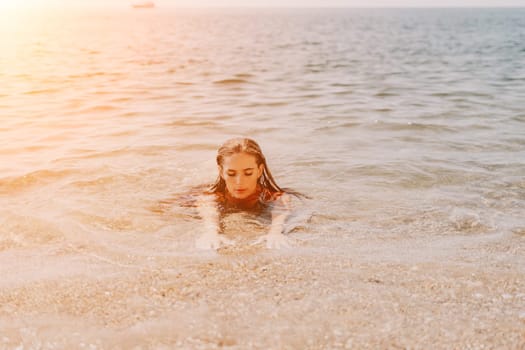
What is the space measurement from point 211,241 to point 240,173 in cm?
75

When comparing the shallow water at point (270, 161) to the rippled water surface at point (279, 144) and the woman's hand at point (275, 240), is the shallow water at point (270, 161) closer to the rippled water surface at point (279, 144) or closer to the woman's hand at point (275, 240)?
the rippled water surface at point (279, 144)

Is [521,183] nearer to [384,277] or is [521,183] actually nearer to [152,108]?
[384,277]

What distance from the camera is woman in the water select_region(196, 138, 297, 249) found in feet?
17.2

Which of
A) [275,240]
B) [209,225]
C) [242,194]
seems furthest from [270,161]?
[275,240]

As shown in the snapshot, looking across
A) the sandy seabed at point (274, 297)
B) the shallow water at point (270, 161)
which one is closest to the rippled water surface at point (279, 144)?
the shallow water at point (270, 161)

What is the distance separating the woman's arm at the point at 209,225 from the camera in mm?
5086

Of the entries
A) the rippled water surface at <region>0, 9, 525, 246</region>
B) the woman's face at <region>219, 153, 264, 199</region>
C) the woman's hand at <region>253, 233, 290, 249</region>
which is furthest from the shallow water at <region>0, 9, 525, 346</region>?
the woman's face at <region>219, 153, 264, 199</region>

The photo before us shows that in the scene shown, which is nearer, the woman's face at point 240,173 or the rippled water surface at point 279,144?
the woman's face at point 240,173

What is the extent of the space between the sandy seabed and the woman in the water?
291 millimetres

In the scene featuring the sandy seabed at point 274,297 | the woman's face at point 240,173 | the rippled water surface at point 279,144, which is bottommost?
the rippled water surface at point 279,144

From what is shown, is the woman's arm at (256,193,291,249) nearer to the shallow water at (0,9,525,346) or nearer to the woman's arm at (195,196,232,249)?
the shallow water at (0,9,525,346)

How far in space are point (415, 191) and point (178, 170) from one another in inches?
122

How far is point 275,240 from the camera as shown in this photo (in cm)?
515

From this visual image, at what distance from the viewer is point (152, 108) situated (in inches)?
499
